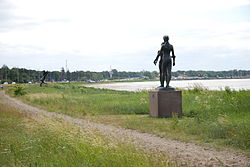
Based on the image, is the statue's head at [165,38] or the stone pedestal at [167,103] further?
the statue's head at [165,38]

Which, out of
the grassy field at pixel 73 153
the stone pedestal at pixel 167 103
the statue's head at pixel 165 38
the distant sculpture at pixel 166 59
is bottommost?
the grassy field at pixel 73 153

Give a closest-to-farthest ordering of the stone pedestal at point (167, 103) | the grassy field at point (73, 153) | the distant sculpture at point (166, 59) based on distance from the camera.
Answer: the grassy field at point (73, 153) < the stone pedestal at point (167, 103) < the distant sculpture at point (166, 59)

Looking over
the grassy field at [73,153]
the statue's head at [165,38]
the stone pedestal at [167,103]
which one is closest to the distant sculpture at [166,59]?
the statue's head at [165,38]

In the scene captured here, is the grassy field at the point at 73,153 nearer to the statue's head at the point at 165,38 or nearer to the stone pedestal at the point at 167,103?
the stone pedestal at the point at 167,103

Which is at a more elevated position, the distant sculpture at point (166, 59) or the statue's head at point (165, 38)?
the statue's head at point (165, 38)

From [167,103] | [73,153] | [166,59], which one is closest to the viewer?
[73,153]

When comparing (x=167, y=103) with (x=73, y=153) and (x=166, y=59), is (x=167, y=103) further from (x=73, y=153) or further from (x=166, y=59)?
(x=73, y=153)

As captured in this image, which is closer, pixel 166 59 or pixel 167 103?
pixel 167 103

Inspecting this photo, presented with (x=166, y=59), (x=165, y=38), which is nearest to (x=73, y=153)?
(x=166, y=59)

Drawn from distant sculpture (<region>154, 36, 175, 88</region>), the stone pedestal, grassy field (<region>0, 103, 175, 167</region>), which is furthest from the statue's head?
grassy field (<region>0, 103, 175, 167</region>)

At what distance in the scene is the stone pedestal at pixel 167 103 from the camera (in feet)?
46.2

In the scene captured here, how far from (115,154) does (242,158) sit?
265 cm

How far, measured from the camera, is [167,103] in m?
14.2

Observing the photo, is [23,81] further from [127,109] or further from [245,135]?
[245,135]
